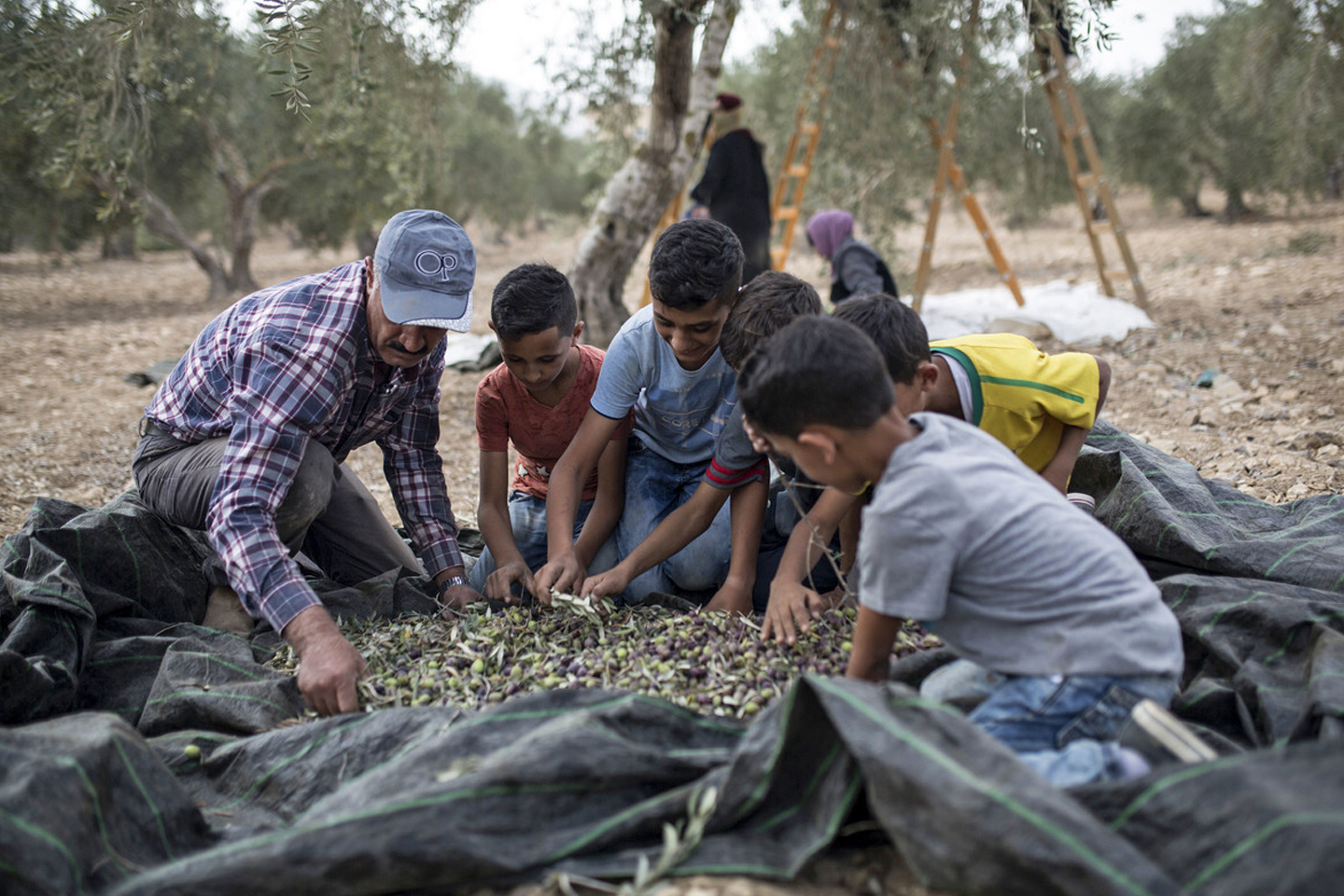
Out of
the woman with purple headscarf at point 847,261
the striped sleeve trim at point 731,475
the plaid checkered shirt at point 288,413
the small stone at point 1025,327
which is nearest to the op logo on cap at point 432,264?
the plaid checkered shirt at point 288,413

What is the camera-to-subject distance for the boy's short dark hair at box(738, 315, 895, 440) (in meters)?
1.78

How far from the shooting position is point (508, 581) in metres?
2.93

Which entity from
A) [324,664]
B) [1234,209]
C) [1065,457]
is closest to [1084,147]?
[1065,457]

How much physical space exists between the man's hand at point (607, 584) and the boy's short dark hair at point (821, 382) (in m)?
1.08

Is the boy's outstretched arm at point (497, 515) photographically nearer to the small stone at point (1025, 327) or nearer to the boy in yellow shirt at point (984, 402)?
the boy in yellow shirt at point (984, 402)

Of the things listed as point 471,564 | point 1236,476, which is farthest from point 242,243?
point 1236,476

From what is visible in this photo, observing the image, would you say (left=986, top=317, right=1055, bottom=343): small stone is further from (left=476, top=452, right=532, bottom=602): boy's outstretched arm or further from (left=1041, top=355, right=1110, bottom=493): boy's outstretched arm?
(left=476, top=452, right=532, bottom=602): boy's outstretched arm

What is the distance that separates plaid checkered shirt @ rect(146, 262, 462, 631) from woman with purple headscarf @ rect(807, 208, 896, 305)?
3839 mm

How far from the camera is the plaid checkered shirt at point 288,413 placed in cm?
243

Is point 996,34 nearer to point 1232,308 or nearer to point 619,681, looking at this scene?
point 1232,308

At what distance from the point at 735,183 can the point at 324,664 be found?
5906 mm

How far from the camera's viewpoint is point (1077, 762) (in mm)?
1656

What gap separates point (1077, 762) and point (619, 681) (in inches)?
42.6

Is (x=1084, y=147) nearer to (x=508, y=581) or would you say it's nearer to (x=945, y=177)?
(x=945, y=177)
